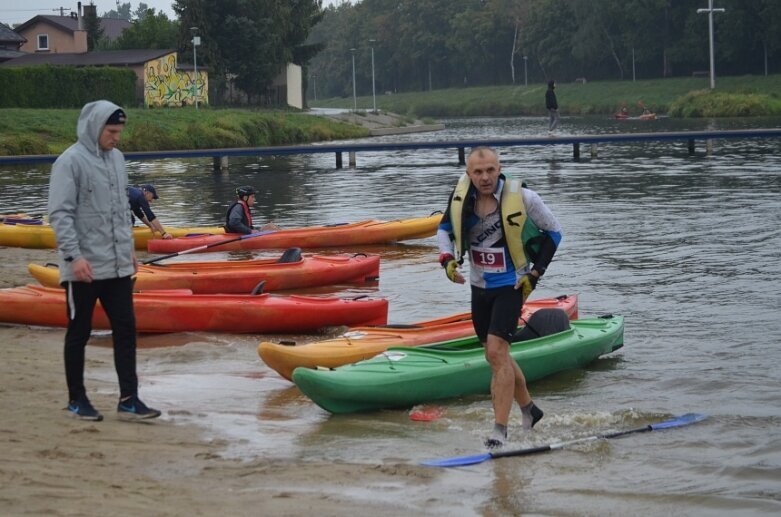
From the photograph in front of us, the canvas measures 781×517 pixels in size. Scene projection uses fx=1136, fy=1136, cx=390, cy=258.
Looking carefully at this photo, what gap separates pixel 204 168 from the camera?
33.8 meters

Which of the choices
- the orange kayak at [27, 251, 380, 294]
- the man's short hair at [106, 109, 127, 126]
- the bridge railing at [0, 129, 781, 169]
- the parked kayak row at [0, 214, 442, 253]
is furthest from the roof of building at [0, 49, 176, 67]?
the man's short hair at [106, 109, 127, 126]

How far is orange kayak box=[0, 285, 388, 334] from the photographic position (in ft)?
32.6

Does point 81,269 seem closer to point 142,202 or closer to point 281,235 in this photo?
point 142,202

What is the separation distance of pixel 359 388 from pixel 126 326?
154 centimetres

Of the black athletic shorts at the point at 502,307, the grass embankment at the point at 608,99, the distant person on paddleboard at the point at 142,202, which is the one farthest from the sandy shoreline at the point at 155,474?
the grass embankment at the point at 608,99

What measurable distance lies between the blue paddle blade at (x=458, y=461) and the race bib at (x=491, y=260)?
0.99 meters

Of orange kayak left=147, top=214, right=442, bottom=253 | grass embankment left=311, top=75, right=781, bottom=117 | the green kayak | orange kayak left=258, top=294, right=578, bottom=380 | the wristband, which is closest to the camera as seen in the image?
the wristband

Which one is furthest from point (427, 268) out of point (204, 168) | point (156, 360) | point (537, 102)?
point (537, 102)

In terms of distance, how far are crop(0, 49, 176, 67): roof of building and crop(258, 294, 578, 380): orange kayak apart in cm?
4846

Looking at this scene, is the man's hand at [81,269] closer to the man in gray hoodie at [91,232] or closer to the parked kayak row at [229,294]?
the man in gray hoodie at [91,232]

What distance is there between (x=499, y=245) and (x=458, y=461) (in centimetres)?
116

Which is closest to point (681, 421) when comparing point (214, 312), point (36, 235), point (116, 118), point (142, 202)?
point (116, 118)

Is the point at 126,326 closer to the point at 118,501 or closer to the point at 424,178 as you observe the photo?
the point at 118,501

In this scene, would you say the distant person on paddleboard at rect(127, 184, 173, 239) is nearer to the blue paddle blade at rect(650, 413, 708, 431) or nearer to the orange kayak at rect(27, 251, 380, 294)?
the orange kayak at rect(27, 251, 380, 294)
